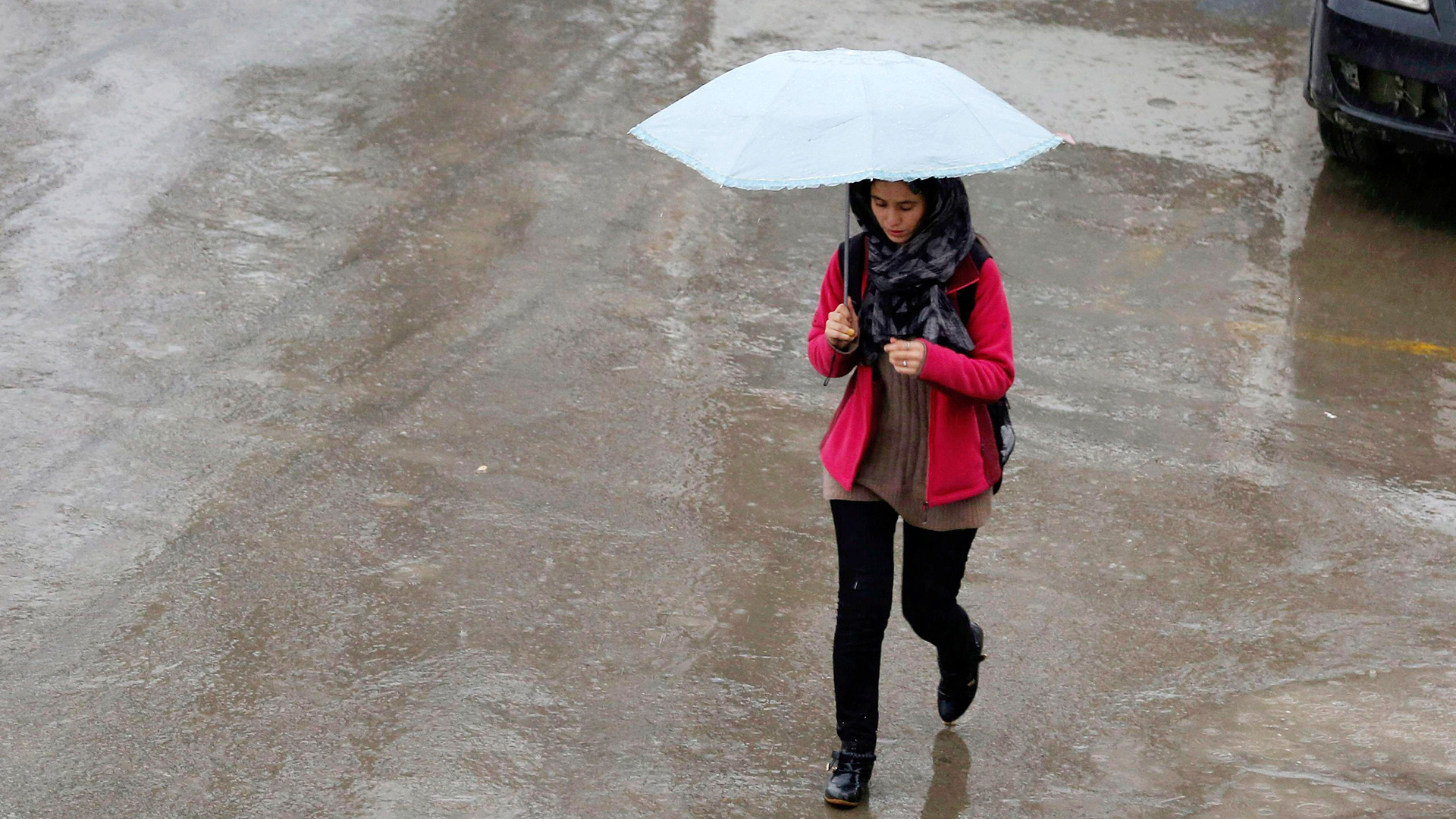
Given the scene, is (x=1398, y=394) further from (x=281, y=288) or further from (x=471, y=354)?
(x=281, y=288)

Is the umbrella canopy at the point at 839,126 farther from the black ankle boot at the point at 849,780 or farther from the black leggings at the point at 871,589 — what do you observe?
the black ankle boot at the point at 849,780

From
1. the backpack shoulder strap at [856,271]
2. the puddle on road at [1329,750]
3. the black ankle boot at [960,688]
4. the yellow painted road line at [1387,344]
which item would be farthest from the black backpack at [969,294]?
the yellow painted road line at [1387,344]

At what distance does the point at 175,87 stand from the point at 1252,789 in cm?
679

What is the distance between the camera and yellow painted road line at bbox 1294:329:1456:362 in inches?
250

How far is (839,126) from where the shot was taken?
10.6 feet

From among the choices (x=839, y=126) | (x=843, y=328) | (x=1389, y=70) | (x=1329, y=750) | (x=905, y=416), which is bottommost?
(x=1329, y=750)

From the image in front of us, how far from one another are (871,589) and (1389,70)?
189 inches

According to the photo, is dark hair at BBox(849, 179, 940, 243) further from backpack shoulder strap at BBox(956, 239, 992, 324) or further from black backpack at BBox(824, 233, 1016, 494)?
backpack shoulder strap at BBox(956, 239, 992, 324)

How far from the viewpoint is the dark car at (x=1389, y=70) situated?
6.85m

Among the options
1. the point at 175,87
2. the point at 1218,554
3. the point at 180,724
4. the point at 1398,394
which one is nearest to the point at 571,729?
the point at 180,724

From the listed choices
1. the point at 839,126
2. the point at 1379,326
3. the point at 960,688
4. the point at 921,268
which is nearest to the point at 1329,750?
the point at 960,688

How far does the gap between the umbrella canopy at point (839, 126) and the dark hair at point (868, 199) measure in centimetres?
18

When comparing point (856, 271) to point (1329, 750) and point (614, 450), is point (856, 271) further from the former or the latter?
point (614, 450)

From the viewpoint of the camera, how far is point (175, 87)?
821 cm
